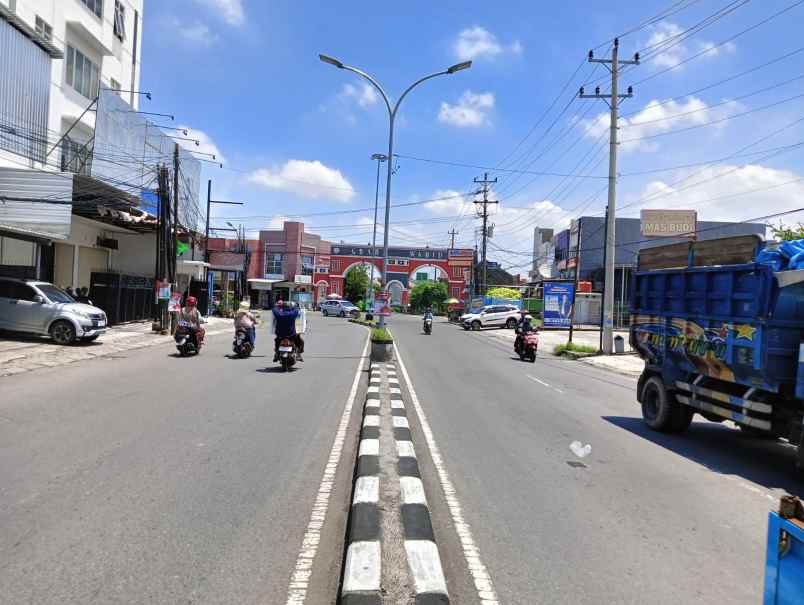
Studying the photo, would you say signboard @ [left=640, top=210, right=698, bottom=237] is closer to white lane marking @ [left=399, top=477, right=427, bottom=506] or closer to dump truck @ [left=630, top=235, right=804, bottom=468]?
dump truck @ [left=630, top=235, right=804, bottom=468]

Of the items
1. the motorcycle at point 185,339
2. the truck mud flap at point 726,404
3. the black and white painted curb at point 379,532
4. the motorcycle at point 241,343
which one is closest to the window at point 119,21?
the motorcycle at point 185,339

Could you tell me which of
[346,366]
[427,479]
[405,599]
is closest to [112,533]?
[405,599]

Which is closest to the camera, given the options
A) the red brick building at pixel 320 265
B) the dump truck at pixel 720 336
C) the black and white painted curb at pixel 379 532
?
the black and white painted curb at pixel 379 532

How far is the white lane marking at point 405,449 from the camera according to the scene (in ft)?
22.1

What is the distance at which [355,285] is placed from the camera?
89.9 m

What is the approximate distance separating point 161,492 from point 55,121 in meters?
22.1

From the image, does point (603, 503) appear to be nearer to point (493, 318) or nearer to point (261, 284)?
point (493, 318)

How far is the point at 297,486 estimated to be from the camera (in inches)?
224

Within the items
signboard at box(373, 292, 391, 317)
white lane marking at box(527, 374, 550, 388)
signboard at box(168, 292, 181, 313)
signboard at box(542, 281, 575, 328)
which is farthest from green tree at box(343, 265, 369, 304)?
white lane marking at box(527, 374, 550, 388)

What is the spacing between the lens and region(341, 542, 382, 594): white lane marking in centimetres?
358

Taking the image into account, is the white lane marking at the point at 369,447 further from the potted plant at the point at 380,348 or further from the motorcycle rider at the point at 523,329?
the motorcycle rider at the point at 523,329

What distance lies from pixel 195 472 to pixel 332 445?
186 centimetres

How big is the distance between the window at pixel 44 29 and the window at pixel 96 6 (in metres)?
3.02

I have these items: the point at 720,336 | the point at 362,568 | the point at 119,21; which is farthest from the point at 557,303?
the point at 362,568
